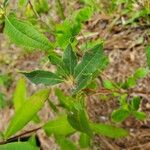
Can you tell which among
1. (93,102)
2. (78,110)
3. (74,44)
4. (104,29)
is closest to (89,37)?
(104,29)

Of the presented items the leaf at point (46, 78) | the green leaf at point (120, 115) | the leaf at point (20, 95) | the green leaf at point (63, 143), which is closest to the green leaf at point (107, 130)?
the green leaf at point (120, 115)

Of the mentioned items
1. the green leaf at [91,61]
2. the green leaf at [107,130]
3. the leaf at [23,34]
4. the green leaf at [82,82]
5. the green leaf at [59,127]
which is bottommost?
the green leaf at [107,130]

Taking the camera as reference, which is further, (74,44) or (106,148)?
(106,148)

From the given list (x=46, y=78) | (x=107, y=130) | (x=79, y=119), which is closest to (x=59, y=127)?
(x=107, y=130)

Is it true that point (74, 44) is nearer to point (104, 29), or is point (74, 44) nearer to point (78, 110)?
point (78, 110)

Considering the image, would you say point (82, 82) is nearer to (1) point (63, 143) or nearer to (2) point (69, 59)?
(2) point (69, 59)

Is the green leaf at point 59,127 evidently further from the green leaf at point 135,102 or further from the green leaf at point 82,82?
the green leaf at point 82,82
